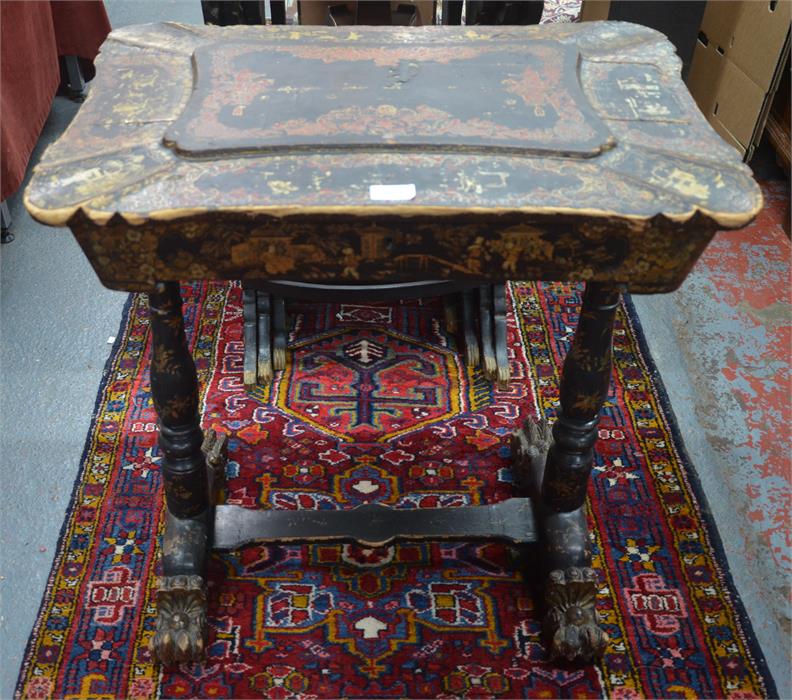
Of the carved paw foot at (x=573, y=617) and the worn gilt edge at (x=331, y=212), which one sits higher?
the worn gilt edge at (x=331, y=212)

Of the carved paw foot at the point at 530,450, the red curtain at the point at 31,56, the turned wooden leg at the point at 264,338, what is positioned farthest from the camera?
the red curtain at the point at 31,56

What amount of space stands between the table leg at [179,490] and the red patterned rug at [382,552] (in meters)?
0.09

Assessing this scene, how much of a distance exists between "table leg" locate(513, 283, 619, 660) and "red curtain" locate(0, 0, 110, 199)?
2.00 meters

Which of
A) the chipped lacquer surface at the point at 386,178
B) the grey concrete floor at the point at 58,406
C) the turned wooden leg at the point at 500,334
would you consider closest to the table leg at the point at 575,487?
the chipped lacquer surface at the point at 386,178

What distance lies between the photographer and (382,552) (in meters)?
2.15

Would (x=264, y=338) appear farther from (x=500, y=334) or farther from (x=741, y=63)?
(x=741, y=63)

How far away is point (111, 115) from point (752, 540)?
5.56ft

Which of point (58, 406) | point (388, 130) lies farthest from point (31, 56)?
point (388, 130)

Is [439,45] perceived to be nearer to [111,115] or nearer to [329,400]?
[111,115]

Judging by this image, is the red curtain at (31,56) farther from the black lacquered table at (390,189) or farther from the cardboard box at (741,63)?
the cardboard box at (741,63)

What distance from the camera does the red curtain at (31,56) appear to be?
2.96 m

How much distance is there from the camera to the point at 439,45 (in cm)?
189

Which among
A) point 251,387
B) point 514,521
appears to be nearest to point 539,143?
point 514,521

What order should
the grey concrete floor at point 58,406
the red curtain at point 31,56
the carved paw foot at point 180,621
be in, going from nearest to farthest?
the carved paw foot at point 180,621, the grey concrete floor at point 58,406, the red curtain at point 31,56
